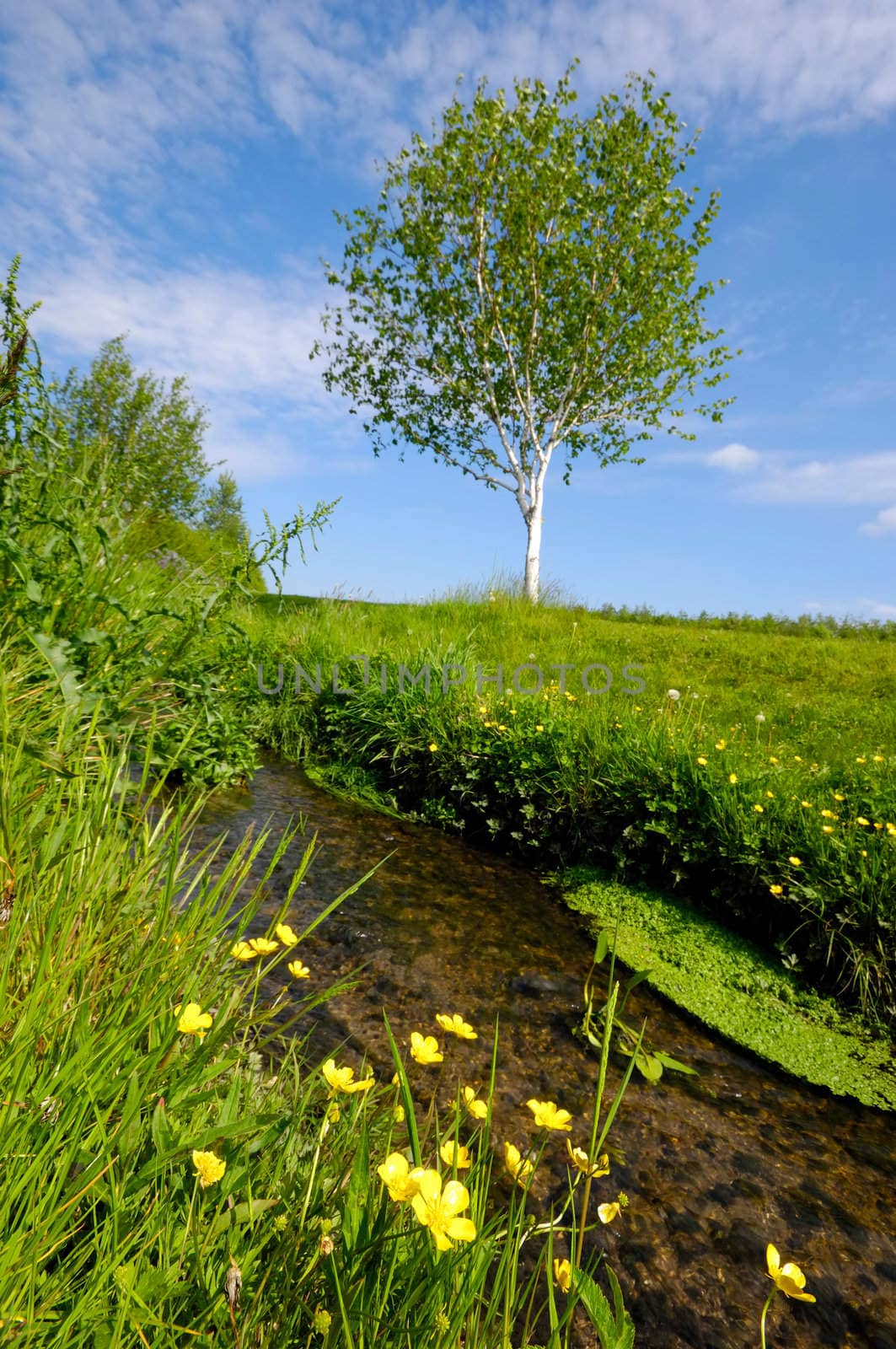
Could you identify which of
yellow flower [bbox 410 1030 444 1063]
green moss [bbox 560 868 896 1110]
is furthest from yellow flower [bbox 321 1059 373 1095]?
green moss [bbox 560 868 896 1110]

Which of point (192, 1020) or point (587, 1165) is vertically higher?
point (192, 1020)

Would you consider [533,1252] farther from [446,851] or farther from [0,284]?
[0,284]

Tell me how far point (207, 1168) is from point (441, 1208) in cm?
44

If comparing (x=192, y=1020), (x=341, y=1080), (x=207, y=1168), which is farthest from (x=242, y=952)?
(x=207, y=1168)

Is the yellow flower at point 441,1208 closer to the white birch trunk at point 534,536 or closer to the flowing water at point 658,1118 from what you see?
the flowing water at point 658,1118

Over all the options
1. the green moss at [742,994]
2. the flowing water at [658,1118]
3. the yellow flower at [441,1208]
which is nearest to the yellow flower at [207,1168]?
the yellow flower at [441,1208]

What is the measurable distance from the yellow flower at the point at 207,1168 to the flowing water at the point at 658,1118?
1188 millimetres

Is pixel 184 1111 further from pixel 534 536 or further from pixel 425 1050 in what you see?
pixel 534 536

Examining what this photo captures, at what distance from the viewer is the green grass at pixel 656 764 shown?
4.02 metres

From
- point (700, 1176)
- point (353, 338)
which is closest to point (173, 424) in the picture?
point (353, 338)

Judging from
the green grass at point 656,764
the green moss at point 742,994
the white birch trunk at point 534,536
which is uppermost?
the white birch trunk at point 534,536

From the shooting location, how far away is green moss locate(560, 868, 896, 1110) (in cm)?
330

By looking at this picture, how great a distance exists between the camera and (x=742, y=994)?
379 cm

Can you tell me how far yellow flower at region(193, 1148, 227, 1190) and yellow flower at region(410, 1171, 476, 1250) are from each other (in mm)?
375
